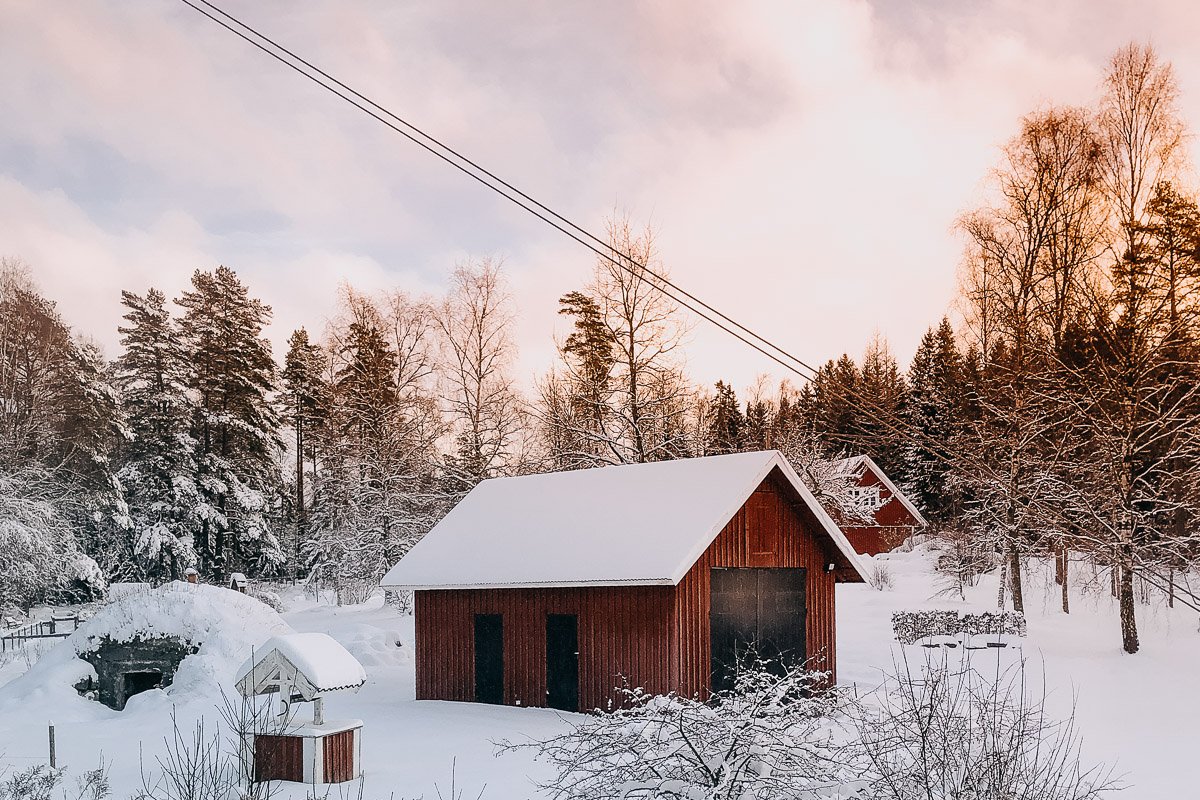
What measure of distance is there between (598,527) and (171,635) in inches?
375

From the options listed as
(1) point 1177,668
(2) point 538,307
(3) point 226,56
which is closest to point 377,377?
(2) point 538,307

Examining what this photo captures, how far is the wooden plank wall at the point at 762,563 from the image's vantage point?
56.0 ft

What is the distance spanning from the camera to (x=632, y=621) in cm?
1739

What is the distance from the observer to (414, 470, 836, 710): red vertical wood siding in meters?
17.0

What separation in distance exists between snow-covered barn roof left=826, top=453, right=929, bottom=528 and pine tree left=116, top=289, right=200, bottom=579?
26825mm

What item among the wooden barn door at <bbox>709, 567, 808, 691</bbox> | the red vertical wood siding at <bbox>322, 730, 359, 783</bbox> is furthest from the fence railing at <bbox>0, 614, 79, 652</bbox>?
the wooden barn door at <bbox>709, 567, 808, 691</bbox>

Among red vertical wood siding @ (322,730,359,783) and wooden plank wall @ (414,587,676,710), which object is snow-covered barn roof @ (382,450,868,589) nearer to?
wooden plank wall @ (414,587,676,710)

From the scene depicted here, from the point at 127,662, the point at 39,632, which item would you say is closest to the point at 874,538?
the point at 39,632

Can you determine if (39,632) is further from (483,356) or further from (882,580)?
(882,580)

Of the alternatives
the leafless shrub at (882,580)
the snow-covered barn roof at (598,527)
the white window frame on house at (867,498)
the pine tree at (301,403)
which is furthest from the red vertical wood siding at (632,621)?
the pine tree at (301,403)

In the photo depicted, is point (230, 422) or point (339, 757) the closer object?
point (339, 757)

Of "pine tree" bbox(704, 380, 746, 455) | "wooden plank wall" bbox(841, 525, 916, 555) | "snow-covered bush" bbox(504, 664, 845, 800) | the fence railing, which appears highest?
"pine tree" bbox(704, 380, 746, 455)

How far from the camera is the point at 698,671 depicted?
56.0ft

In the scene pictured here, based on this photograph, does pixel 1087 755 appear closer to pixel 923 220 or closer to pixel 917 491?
pixel 923 220
